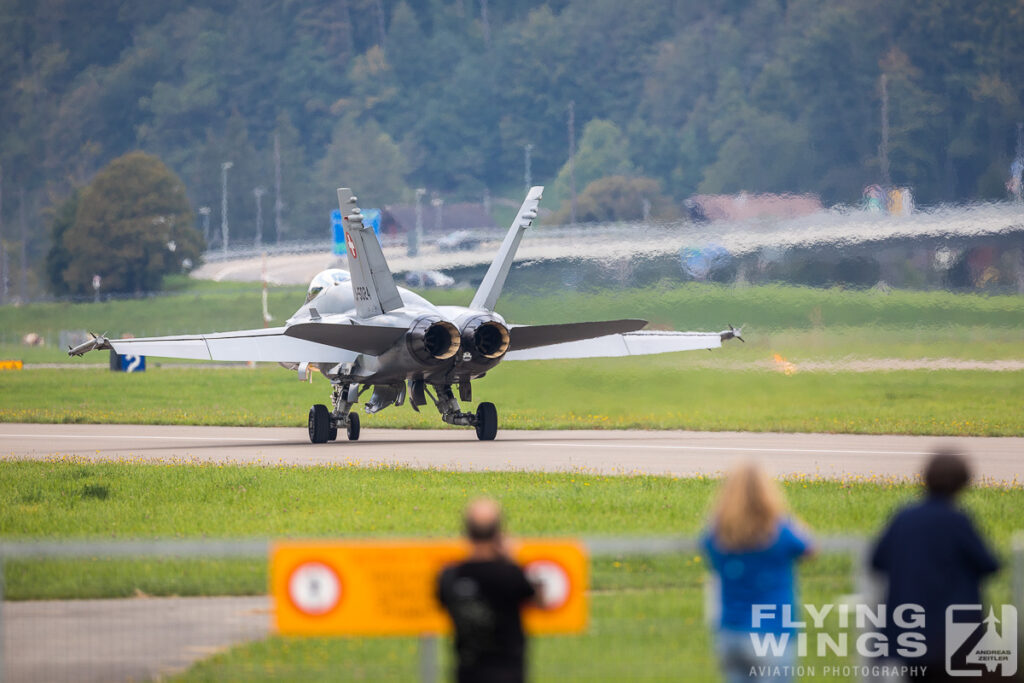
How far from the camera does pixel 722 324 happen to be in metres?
37.8

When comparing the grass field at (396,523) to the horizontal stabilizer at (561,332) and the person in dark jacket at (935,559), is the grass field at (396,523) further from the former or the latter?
the horizontal stabilizer at (561,332)

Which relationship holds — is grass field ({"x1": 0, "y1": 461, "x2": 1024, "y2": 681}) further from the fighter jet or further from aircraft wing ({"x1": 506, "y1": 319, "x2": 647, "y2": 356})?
aircraft wing ({"x1": 506, "y1": 319, "x2": 647, "y2": 356})

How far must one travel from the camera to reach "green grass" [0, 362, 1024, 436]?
33.9 meters

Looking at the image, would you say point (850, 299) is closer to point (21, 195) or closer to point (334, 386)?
point (334, 386)

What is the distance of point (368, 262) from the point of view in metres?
28.8

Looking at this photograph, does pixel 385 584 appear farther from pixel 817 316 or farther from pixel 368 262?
pixel 817 316

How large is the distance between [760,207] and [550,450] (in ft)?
60.3

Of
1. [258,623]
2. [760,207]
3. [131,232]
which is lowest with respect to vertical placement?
[258,623]

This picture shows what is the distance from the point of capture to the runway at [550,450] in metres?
24.0

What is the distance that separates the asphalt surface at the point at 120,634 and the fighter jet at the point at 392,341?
13765 mm

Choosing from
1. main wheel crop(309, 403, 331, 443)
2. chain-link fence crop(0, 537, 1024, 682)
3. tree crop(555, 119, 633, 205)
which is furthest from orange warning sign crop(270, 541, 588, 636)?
tree crop(555, 119, 633, 205)

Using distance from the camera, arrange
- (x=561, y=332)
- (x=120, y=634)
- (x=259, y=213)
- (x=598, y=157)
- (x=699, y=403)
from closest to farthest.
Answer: (x=120, y=634) < (x=561, y=332) < (x=699, y=403) < (x=598, y=157) < (x=259, y=213)

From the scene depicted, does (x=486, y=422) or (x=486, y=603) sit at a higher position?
(x=486, y=603)

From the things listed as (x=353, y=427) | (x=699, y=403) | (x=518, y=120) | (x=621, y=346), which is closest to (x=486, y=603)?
(x=353, y=427)
